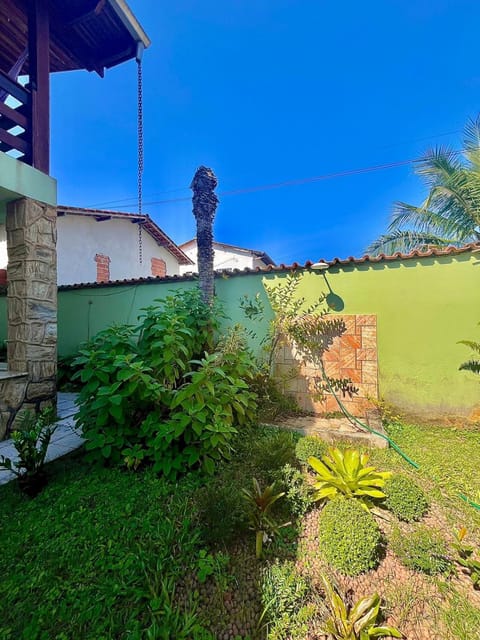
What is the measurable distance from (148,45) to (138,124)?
1.75m

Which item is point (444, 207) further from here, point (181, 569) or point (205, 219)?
point (181, 569)

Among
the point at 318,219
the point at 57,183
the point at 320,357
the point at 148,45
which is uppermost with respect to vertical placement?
the point at 318,219

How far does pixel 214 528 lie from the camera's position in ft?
7.30

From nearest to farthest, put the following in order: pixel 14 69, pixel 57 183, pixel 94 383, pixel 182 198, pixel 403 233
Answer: pixel 94 383
pixel 57 183
pixel 14 69
pixel 403 233
pixel 182 198

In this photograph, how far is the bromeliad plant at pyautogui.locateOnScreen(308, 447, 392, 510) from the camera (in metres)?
2.62

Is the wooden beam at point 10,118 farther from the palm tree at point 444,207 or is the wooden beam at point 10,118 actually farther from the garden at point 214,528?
the palm tree at point 444,207

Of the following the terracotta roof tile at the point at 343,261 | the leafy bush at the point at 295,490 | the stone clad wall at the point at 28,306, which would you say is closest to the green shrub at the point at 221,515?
the leafy bush at the point at 295,490

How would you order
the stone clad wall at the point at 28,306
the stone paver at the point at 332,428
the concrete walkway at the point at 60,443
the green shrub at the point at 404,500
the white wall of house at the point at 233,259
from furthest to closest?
the white wall of house at the point at 233,259
the stone clad wall at the point at 28,306
the stone paver at the point at 332,428
the concrete walkway at the point at 60,443
the green shrub at the point at 404,500

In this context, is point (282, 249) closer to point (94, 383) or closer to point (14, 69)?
point (14, 69)

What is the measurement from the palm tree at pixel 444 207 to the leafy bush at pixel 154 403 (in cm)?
928

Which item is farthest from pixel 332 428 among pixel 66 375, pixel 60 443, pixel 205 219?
pixel 66 375

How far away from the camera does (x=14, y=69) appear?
5.25 metres

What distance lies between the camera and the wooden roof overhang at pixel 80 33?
459cm

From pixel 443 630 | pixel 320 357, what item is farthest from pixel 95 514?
pixel 320 357
